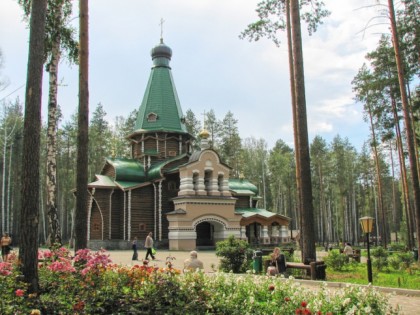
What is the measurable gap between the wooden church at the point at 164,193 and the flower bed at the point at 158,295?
66.2 ft

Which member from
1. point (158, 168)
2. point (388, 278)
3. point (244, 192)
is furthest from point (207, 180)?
point (388, 278)

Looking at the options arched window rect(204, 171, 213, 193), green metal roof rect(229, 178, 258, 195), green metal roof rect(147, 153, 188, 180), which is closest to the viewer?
arched window rect(204, 171, 213, 193)

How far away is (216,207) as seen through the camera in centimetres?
2839

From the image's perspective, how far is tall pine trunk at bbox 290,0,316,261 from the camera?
10789mm

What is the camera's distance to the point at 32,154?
22.5ft

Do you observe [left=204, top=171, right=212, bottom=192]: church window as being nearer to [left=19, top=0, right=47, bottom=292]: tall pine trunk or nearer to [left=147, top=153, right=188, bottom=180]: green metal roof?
[left=147, top=153, right=188, bottom=180]: green metal roof

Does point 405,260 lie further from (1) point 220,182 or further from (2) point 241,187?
(2) point 241,187

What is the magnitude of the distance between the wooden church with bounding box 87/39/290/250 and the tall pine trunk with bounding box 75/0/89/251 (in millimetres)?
17886

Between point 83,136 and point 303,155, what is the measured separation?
5.48 metres

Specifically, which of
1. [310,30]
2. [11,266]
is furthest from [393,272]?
[11,266]

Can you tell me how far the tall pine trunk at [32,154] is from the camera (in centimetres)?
649

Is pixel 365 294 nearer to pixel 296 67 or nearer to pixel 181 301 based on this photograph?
pixel 181 301

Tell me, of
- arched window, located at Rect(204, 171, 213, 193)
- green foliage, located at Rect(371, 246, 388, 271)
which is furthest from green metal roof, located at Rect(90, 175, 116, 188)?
green foliage, located at Rect(371, 246, 388, 271)

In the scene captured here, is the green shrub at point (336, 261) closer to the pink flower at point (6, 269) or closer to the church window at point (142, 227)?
the pink flower at point (6, 269)
